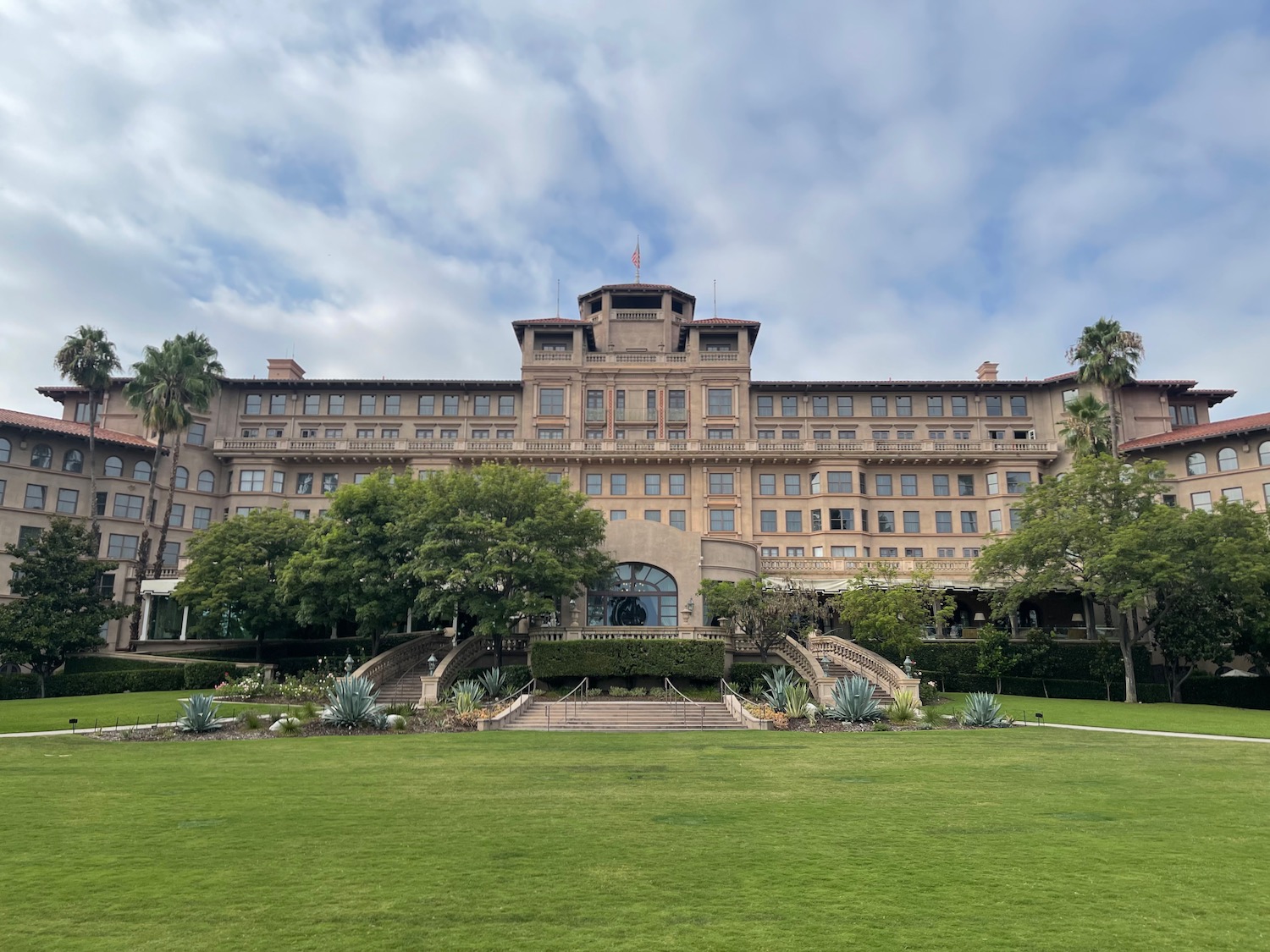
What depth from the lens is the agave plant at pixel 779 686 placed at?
30.5 metres

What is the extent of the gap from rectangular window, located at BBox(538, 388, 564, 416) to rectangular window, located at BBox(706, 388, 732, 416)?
11.6 meters

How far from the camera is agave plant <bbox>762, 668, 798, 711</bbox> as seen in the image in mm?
30500

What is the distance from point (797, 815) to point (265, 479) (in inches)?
2403

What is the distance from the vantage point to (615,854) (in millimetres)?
10273

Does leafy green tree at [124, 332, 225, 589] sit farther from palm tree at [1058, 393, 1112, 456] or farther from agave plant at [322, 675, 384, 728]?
palm tree at [1058, 393, 1112, 456]

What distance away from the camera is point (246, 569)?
44.5 metres

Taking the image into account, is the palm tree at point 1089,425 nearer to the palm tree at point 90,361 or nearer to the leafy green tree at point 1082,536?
the leafy green tree at point 1082,536

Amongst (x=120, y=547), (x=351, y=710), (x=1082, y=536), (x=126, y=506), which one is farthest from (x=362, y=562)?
(x=1082, y=536)

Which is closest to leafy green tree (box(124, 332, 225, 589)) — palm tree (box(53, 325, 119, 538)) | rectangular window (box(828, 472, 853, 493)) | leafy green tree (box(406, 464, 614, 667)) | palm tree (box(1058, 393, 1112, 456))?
palm tree (box(53, 325, 119, 538))

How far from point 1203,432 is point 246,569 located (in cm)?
6022

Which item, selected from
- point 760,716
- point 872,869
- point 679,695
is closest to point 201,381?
point 679,695

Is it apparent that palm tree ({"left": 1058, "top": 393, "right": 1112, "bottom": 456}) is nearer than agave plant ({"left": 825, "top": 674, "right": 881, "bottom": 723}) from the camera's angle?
No

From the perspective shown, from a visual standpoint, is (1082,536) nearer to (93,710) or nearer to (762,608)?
(762,608)

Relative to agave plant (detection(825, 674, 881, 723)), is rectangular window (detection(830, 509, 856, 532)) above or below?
above
